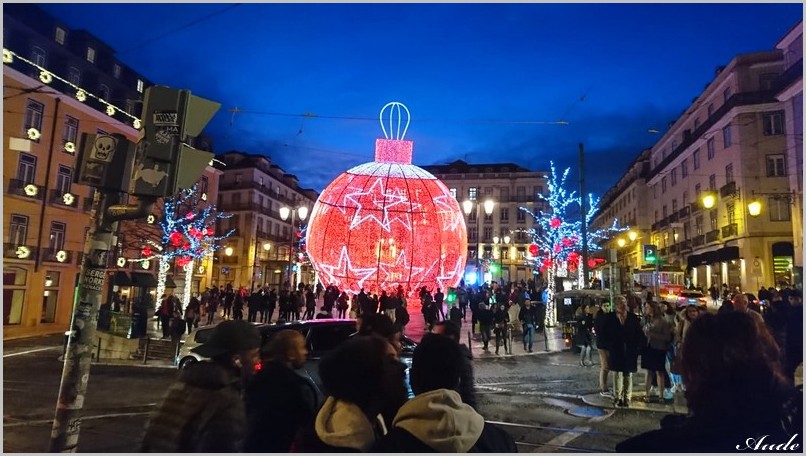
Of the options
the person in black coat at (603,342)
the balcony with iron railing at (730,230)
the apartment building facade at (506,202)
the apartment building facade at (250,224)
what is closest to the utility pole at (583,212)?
the person in black coat at (603,342)

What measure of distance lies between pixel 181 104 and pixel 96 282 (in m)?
1.76

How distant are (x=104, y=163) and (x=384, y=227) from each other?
713 inches

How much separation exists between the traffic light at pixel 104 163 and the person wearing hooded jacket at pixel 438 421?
334 cm

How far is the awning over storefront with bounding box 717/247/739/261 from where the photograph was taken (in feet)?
114

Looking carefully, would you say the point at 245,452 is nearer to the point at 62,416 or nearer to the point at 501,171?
the point at 62,416

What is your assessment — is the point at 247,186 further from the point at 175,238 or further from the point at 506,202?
the point at 506,202

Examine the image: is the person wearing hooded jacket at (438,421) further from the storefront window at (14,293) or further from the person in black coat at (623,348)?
the storefront window at (14,293)

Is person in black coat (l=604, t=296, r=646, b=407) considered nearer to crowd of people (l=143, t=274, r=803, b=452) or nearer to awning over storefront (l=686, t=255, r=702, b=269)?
crowd of people (l=143, t=274, r=803, b=452)

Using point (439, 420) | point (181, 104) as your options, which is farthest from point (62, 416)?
point (439, 420)

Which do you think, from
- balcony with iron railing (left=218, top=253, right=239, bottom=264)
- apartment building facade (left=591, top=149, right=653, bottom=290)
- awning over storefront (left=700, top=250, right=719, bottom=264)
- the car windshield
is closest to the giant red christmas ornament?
the car windshield

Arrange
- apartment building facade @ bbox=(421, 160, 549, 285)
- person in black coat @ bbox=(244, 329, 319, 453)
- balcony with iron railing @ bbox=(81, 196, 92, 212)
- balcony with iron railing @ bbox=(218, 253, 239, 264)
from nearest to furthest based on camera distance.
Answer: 1. person in black coat @ bbox=(244, 329, 319, 453)
2. balcony with iron railing @ bbox=(81, 196, 92, 212)
3. balcony with iron railing @ bbox=(218, 253, 239, 264)
4. apartment building facade @ bbox=(421, 160, 549, 285)

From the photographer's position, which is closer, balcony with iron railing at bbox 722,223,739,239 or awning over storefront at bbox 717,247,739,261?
awning over storefront at bbox 717,247,739,261

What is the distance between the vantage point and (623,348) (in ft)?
30.2

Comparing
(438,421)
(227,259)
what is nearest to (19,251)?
(438,421)
